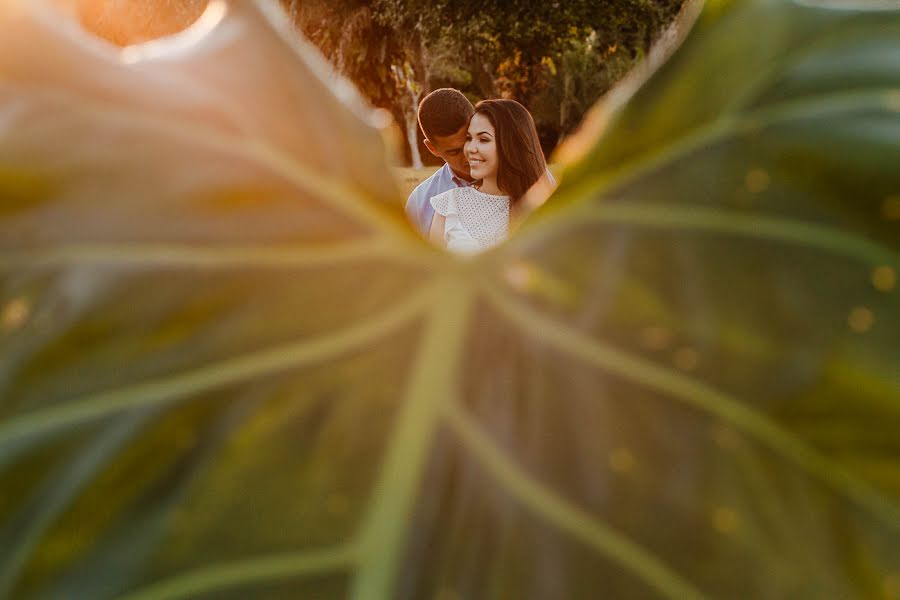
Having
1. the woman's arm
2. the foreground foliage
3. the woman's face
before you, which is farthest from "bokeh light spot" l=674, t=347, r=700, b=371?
the woman's face

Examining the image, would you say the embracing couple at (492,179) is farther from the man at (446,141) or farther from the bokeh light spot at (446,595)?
the bokeh light spot at (446,595)

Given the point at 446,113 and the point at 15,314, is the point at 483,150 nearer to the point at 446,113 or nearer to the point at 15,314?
the point at 446,113

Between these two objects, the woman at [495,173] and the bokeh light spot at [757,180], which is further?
the woman at [495,173]

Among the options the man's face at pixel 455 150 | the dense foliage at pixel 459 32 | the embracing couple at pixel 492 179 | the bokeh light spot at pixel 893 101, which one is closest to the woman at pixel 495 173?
the embracing couple at pixel 492 179

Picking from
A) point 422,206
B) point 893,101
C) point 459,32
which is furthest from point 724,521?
point 459,32

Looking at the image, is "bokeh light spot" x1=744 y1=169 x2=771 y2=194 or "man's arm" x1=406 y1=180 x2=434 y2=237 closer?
"bokeh light spot" x1=744 y1=169 x2=771 y2=194

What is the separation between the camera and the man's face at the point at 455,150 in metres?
2.81

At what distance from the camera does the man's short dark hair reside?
279 centimetres

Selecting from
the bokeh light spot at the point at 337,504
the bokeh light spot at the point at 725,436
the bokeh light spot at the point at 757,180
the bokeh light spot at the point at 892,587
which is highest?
the bokeh light spot at the point at 757,180

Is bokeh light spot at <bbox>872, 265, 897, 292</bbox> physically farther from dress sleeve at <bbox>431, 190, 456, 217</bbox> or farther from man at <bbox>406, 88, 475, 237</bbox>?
man at <bbox>406, 88, 475, 237</bbox>

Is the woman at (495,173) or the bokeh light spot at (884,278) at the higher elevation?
the bokeh light spot at (884,278)

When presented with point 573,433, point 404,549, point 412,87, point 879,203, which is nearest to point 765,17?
point 879,203

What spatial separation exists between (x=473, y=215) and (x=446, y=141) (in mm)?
496

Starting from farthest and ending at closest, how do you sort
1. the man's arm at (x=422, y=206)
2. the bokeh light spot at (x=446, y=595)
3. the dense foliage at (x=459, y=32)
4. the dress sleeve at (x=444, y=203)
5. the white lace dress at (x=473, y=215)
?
1. the dense foliage at (x=459, y=32)
2. the man's arm at (x=422, y=206)
3. the dress sleeve at (x=444, y=203)
4. the white lace dress at (x=473, y=215)
5. the bokeh light spot at (x=446, y=595)
